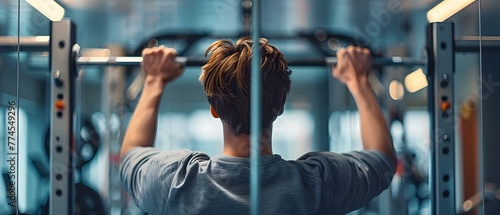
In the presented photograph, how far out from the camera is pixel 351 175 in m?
1.68

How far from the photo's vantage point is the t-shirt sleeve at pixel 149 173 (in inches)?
64.5

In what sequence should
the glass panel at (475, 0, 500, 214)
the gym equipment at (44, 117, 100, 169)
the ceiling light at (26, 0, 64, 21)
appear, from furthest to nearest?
the gym equipment at (44, 117, 100, 169)
the ceiling light at (26, 0, 64, 21)
the glass panel at (475, 0, 500, 214)

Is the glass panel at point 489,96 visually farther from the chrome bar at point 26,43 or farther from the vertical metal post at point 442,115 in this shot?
the chrome bar at point 26,43

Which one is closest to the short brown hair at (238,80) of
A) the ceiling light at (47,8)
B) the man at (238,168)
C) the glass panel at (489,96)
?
the man at (238,168)

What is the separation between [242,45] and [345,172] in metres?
0.37

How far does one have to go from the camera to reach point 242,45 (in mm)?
1645

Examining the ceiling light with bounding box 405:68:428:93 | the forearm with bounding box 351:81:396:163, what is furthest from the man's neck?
the ceiling light with bounding box 405:68:428:93

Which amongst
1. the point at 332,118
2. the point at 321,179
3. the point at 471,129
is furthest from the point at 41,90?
the point at 471,129

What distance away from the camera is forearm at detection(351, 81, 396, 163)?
1.78 m

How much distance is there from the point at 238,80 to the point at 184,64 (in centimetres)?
30

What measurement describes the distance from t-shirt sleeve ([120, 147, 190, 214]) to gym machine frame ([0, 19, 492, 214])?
0.25 metres

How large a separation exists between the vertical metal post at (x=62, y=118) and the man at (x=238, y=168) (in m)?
0.23

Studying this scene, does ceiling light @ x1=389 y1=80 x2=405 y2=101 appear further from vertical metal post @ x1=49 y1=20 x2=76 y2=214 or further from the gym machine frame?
vertical metal post @ x1=49 y1=20 x2=76 y2=214

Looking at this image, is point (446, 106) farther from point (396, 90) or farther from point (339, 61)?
point (396, 90)
